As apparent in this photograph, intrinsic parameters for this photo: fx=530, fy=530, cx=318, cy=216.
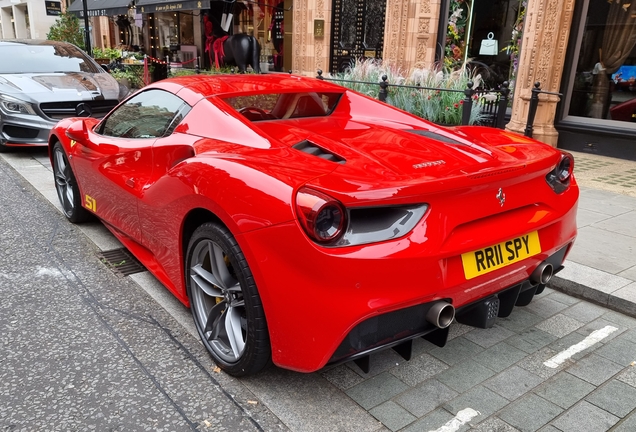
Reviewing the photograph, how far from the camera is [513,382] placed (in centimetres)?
273

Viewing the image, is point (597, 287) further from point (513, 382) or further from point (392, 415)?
point (392, 415)

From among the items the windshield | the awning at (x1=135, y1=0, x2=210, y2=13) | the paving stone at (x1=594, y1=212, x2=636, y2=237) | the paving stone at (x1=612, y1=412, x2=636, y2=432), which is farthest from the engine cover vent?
the awning at (x1=135, y1=0, x2=210, y2=13)

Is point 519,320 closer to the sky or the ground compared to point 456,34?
closer to the ground

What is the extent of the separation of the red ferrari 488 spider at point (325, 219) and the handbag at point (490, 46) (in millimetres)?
7888

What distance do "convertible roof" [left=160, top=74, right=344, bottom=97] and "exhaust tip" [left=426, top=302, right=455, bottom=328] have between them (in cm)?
182

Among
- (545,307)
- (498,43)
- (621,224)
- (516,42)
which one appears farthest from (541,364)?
(498,43)

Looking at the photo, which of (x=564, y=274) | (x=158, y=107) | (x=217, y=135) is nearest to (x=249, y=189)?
(x=217, y=135)

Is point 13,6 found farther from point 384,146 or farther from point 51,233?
point 384,146

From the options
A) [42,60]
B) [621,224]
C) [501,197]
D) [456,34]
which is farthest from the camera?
[456,34]

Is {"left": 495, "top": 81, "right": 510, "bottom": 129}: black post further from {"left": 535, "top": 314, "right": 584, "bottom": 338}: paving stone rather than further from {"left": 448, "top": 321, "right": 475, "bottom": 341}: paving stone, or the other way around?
{"left": 448, "top": 321, "right": 475, "bottom": 341}: paving stone

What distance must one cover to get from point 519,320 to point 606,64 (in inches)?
294

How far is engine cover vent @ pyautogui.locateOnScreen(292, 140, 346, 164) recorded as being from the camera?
2561 millimetres

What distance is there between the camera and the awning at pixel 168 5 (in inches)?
505

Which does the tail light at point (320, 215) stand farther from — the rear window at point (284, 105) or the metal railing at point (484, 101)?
the metal railing at point (484, 101)
